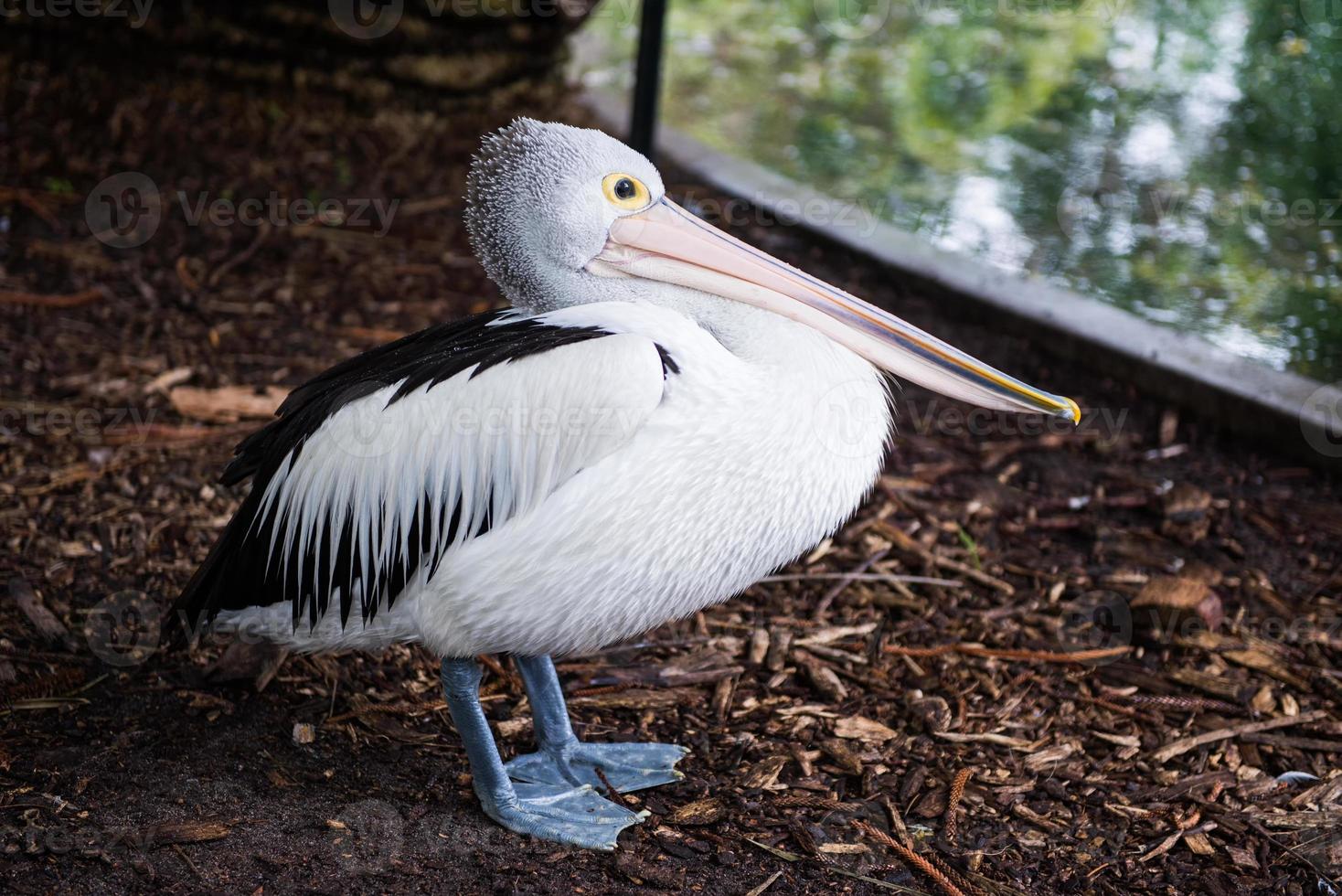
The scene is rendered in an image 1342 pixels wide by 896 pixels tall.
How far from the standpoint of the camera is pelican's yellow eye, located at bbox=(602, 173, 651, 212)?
9.23 ft

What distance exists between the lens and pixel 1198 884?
111 inches

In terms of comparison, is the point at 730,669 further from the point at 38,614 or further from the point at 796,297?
the point at 38,614

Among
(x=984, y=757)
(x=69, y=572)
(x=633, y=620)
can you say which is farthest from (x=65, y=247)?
(x=984, y=757)

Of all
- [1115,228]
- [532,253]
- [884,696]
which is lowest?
[884,696]

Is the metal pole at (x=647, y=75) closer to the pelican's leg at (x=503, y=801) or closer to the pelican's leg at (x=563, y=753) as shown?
the pelican's leg at (x=563, y=753)

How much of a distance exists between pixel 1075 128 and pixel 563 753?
5.64m

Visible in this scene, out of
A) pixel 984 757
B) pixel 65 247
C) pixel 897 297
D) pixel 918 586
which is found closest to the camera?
pixel 984 757

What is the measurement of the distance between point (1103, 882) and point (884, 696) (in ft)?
2.59

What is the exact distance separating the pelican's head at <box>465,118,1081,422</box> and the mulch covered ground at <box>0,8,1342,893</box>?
102 cm

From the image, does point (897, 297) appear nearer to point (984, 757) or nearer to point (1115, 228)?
point (1115, 228)

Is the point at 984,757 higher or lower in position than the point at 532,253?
lower

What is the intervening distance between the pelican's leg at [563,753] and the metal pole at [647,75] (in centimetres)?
315

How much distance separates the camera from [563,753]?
3.15 metres

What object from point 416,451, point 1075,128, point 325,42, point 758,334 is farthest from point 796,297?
point 1075,128
